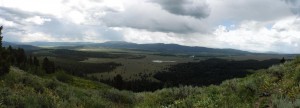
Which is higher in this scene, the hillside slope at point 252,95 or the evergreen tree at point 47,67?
the hillside slope at point 252,95

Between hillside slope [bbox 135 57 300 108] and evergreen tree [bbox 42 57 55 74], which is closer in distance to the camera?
hillside slope [bbox 135 57 300 108]

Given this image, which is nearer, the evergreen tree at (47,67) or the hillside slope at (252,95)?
the hillside slope at (252,95)

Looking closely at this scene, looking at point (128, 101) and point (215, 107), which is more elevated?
point (215, 107)

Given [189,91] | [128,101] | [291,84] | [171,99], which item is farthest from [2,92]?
[291,84]

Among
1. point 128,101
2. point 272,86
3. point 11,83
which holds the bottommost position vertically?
point 128,101

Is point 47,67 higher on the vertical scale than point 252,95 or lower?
lower

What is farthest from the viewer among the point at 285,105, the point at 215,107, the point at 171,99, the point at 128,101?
the point at 128,101

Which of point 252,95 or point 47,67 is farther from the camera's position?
point 47,67

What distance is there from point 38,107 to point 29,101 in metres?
0.84

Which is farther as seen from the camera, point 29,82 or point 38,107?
point 29,82

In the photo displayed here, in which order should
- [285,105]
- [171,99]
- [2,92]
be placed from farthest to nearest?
[171,99] < [2,92] < [285,105]

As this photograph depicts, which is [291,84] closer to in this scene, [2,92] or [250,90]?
[250,90]

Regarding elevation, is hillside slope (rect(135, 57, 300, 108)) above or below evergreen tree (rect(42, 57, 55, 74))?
above

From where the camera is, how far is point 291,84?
12.7 m
